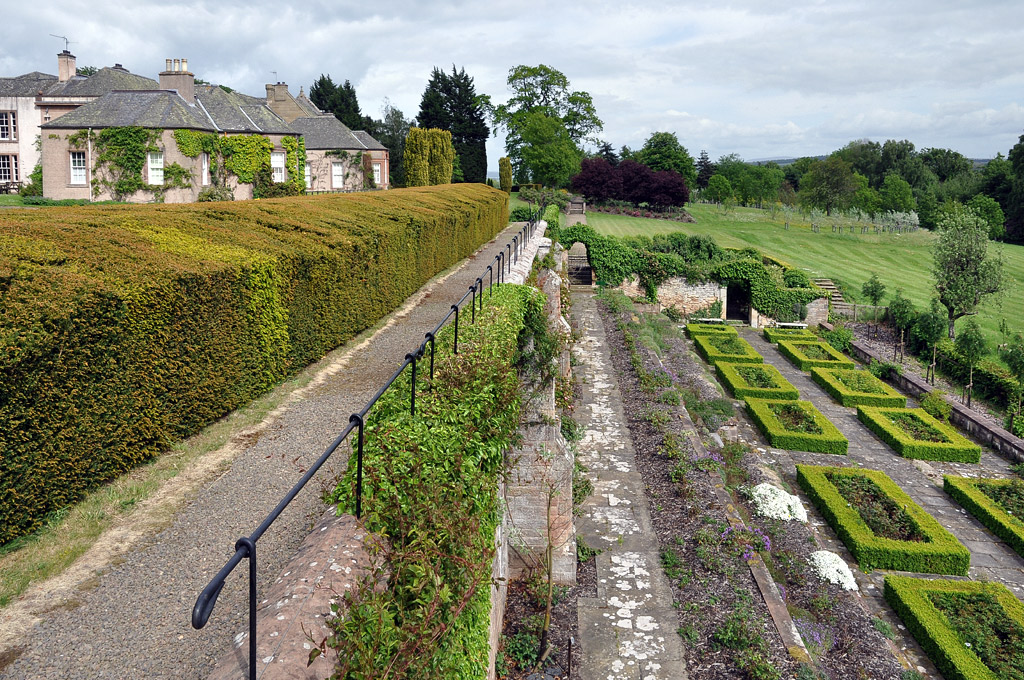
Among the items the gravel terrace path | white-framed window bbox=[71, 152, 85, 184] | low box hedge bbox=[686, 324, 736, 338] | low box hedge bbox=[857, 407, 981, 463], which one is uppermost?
white-framed window bbox=[71, 152, 85, 184]

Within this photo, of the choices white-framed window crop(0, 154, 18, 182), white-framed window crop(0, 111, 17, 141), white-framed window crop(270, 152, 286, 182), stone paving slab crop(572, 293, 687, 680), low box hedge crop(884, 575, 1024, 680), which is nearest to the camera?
stone paving slab crop(572, 293, 687, 680)

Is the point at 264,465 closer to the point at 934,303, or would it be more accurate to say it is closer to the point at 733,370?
the point at 733,370

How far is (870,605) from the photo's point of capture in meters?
10.6

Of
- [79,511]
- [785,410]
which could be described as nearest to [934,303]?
[785,410]

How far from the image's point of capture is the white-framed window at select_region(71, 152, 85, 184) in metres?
23.6

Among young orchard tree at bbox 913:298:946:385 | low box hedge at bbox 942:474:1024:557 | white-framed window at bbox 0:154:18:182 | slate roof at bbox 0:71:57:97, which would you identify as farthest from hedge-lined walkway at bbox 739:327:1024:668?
slate roof at bbox 0:71:57:97

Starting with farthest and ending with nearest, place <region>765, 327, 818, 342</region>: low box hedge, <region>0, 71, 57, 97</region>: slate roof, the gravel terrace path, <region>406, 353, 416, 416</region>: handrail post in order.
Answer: <region>0, 71, 57, 97</region>: slate roof → <region>765, 327, 818, 342</region>: low box hedge → <region>406, 353, 416, 416</region>: handrail post → the gravel terrace path

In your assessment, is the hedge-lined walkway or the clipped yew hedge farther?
the hedge-lined walkway

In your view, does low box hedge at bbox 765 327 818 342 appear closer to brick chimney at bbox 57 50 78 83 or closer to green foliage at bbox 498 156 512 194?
green foliage at bbox 498 156 512 194

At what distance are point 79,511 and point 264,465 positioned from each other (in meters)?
1.54

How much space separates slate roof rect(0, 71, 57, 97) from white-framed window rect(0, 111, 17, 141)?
4.76 metres

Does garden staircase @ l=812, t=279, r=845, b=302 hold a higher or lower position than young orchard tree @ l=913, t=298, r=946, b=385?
higher

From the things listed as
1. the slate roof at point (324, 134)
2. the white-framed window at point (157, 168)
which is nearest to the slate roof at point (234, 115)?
the white-framed window at point (157, 168)

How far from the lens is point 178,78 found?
2931 centimetres
